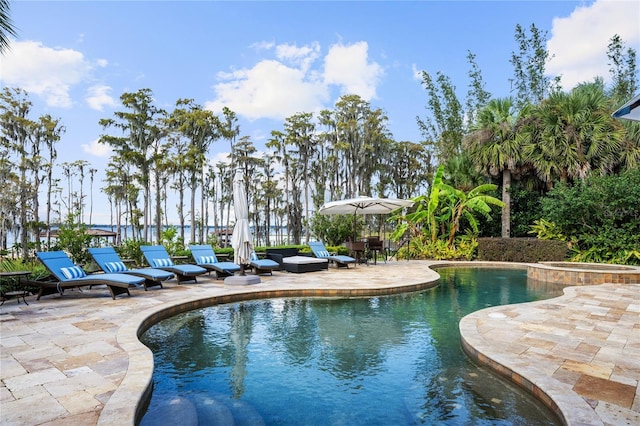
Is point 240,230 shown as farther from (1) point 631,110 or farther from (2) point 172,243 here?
(1) point 631,110

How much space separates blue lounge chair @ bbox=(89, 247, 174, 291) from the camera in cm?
852

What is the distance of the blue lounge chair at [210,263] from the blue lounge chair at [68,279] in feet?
8.17

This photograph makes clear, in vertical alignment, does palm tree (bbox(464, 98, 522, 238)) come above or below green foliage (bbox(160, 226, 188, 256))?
above

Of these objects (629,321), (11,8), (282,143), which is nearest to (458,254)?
(629,321)

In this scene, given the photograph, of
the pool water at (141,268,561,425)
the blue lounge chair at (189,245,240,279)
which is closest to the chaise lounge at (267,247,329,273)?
the blue lounge chair at (189,245,240,279)

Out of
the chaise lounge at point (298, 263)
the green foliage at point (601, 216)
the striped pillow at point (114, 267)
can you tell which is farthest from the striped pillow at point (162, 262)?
the green foliage at point (601, 216)

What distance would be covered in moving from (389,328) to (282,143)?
3093cm

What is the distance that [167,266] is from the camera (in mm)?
9867

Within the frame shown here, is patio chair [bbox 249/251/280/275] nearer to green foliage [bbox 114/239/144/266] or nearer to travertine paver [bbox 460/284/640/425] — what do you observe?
green foliage [bbox 114/239/144/266]

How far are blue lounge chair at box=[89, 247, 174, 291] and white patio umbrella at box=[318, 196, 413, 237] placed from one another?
269 inches

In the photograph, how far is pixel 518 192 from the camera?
61.9 feet

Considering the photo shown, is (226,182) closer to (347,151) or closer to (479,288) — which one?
(347,151)

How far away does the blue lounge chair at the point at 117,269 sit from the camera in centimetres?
852

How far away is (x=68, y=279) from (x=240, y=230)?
3760 millimetres
